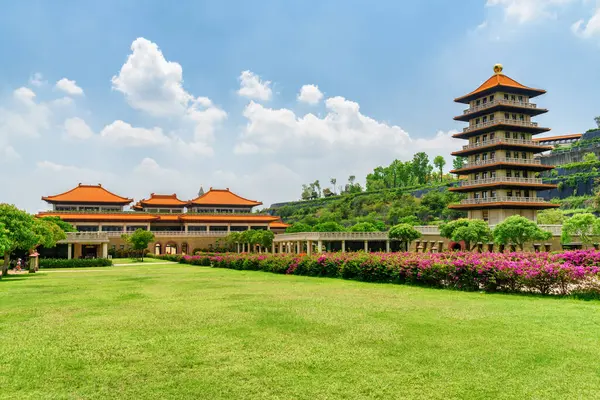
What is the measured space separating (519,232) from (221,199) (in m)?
49.4

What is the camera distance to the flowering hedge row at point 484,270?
1505 centimetres

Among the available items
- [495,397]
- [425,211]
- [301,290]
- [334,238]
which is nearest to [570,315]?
[495,397]

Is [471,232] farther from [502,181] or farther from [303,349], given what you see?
[303,349]

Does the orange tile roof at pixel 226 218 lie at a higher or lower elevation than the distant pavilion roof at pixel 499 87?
lower

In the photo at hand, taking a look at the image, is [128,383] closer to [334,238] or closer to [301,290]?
[301,290]

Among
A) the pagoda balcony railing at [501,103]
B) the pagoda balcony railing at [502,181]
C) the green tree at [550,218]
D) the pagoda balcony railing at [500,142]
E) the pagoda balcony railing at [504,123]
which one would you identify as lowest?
the green tree at [550,218]

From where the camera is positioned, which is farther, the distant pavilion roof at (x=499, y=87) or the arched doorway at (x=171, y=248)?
the arched doorway at (x=171, y=248)

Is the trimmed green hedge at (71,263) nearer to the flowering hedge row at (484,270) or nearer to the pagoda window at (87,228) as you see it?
the pagoda window at (87,228)

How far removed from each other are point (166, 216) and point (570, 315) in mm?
63156

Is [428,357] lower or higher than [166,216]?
lower

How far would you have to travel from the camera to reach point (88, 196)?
67062 mm

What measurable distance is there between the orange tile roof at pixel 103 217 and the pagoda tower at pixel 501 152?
42.5 metres

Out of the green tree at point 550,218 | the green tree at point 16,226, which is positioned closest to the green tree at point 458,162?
the green tree at point 550,218

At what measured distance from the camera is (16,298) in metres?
15.5
